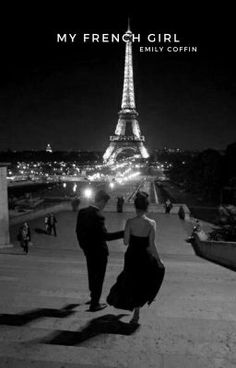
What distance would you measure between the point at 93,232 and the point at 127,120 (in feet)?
403

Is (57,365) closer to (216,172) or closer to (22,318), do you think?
(22,318)

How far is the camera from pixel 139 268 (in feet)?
13.3

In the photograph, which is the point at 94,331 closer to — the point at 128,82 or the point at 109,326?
the point at 109,326

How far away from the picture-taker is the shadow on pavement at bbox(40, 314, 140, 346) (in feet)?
11.8

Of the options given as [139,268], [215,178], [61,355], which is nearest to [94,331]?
[61,355]

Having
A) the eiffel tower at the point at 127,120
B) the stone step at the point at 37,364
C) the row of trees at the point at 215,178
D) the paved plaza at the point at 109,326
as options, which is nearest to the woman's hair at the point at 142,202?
the paved plaza at the point at 109,326

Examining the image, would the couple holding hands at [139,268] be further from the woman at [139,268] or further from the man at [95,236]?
the man at [95,236]

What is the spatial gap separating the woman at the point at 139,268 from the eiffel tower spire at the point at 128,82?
11376 cm

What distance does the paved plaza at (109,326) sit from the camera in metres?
3.27

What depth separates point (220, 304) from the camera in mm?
4734

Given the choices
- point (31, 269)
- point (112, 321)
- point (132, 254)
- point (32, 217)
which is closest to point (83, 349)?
point (112, 321)

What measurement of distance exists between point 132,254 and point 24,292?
181 cm

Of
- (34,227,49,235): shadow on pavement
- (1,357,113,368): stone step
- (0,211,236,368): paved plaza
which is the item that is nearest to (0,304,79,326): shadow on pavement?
(0,211,236,368): paved plaza

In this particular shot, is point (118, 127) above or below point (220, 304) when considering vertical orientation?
above
